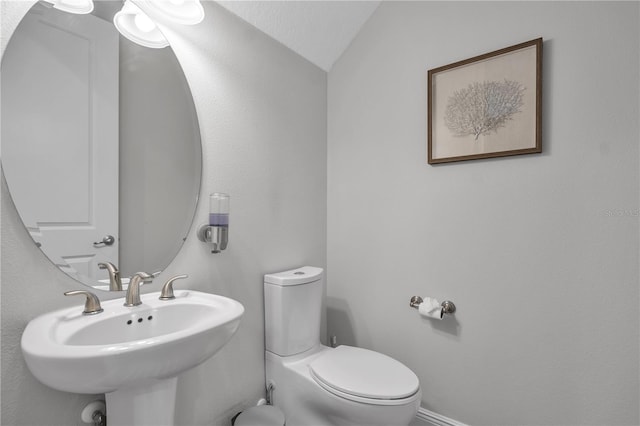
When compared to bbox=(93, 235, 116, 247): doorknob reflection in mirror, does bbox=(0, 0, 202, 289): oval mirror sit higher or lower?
higher

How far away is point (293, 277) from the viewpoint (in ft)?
4.93

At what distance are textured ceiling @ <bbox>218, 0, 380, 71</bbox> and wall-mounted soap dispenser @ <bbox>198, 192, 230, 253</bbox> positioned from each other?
0.89 meters

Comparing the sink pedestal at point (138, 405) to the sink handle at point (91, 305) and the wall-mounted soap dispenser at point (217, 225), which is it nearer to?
the sink handle at point (91, 305)

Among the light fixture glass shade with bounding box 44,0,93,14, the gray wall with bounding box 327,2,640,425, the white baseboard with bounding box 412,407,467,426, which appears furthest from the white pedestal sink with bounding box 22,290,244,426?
the white baseboard with bounding box 412,407,467,426

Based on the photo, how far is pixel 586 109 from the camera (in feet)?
4.05

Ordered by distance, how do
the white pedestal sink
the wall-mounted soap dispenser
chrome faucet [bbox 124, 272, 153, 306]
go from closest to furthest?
the white pedestal sink → chrome faucet [bbox 124, 272, 153, 306] → the wall-mounted soap dispenser

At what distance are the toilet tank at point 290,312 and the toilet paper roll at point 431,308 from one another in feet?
1.79

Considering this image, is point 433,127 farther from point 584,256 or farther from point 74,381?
point 74,381

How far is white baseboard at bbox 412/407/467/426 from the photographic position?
59.9 inches

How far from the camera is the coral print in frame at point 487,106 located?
1324 millimetres

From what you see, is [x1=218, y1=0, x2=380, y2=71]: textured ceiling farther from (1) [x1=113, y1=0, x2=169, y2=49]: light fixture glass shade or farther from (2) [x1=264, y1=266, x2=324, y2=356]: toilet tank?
(2) [x1=264, y1=266, x2=324, y2=356]: toilet tank

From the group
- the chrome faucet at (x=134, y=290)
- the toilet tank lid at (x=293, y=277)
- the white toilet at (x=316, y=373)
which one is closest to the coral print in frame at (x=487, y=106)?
the toilet tank lid at (x=293, y=277)

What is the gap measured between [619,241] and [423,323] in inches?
34.8

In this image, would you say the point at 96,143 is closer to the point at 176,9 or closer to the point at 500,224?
the point at 176,9
